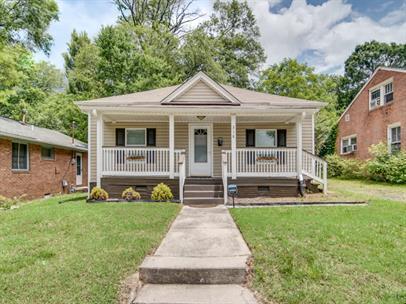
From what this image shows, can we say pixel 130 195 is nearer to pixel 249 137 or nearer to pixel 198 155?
pixel 198 155

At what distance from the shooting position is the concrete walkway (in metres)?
3.25

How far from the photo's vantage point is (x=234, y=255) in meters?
4.14

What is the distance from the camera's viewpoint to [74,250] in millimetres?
4414

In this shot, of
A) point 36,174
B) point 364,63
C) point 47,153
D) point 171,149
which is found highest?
point 364,63

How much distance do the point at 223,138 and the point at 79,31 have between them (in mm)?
25178

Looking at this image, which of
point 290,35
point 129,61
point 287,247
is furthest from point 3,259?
point 290,35

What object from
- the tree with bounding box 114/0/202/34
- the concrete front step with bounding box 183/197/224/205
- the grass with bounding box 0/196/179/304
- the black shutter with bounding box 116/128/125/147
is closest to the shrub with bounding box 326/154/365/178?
the concrete front step with bounding box 183/197/224/205

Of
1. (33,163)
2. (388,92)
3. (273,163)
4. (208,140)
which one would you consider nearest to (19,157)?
(33,163)

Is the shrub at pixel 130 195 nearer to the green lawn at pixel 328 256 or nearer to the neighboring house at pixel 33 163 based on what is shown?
the green lawn at pixel 328 256

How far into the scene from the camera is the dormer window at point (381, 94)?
15.8 m

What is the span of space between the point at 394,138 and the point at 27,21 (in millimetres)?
24710

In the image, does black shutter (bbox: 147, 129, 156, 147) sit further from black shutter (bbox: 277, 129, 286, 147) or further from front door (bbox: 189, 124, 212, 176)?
black shutter (bbox: 277, 129, 286, 147)

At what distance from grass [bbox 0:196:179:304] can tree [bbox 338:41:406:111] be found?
37.4 metres

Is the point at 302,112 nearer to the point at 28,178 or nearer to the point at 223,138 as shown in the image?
the point at 223,138
